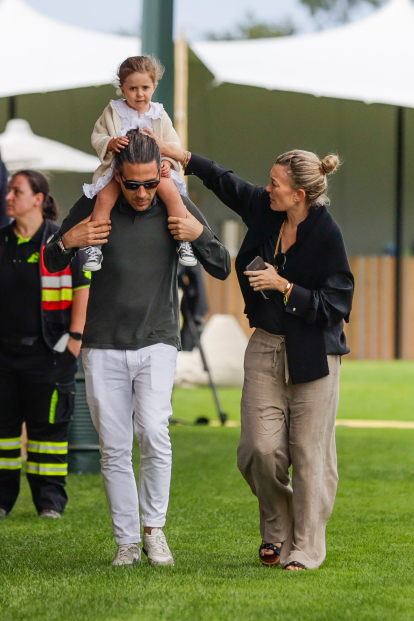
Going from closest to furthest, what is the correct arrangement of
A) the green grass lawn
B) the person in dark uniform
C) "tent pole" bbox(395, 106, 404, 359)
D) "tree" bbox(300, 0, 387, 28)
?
the person in dark uniform
the green grass lawn
"tent pole" bbox(395, 106, 404, 359)
"tree" bbox(300, 0, 387, 28)

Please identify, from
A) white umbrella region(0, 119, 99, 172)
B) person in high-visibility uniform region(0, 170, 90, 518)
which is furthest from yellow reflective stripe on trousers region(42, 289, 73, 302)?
white umbrella region(0, 119, 99, 172)

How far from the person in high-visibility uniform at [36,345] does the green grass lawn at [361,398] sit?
4.82 meters

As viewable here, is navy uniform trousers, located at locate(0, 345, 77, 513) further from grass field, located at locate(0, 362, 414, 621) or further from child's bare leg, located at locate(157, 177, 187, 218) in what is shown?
child's bare leg, located at locate(157, 177, 187, 218)

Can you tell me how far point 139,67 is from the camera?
443cm

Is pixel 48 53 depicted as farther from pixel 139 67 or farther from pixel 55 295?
pixel 139 67

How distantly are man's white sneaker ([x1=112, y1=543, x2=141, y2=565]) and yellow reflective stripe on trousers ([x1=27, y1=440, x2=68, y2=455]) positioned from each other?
5.34ft

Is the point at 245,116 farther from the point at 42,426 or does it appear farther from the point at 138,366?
the point at 138,366

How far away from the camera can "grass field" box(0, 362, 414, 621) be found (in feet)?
11.6

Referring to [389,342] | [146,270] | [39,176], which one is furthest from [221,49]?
[146,270]

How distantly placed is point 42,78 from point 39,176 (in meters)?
11.4

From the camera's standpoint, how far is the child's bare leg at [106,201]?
13.9 ft

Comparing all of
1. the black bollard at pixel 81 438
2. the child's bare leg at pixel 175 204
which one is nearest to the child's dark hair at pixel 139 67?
the child's bare leg at pixel 175 204

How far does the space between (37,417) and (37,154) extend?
6.48m

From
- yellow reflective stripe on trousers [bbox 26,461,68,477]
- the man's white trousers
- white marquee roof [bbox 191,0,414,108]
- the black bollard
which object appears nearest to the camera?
the man's white trousers
